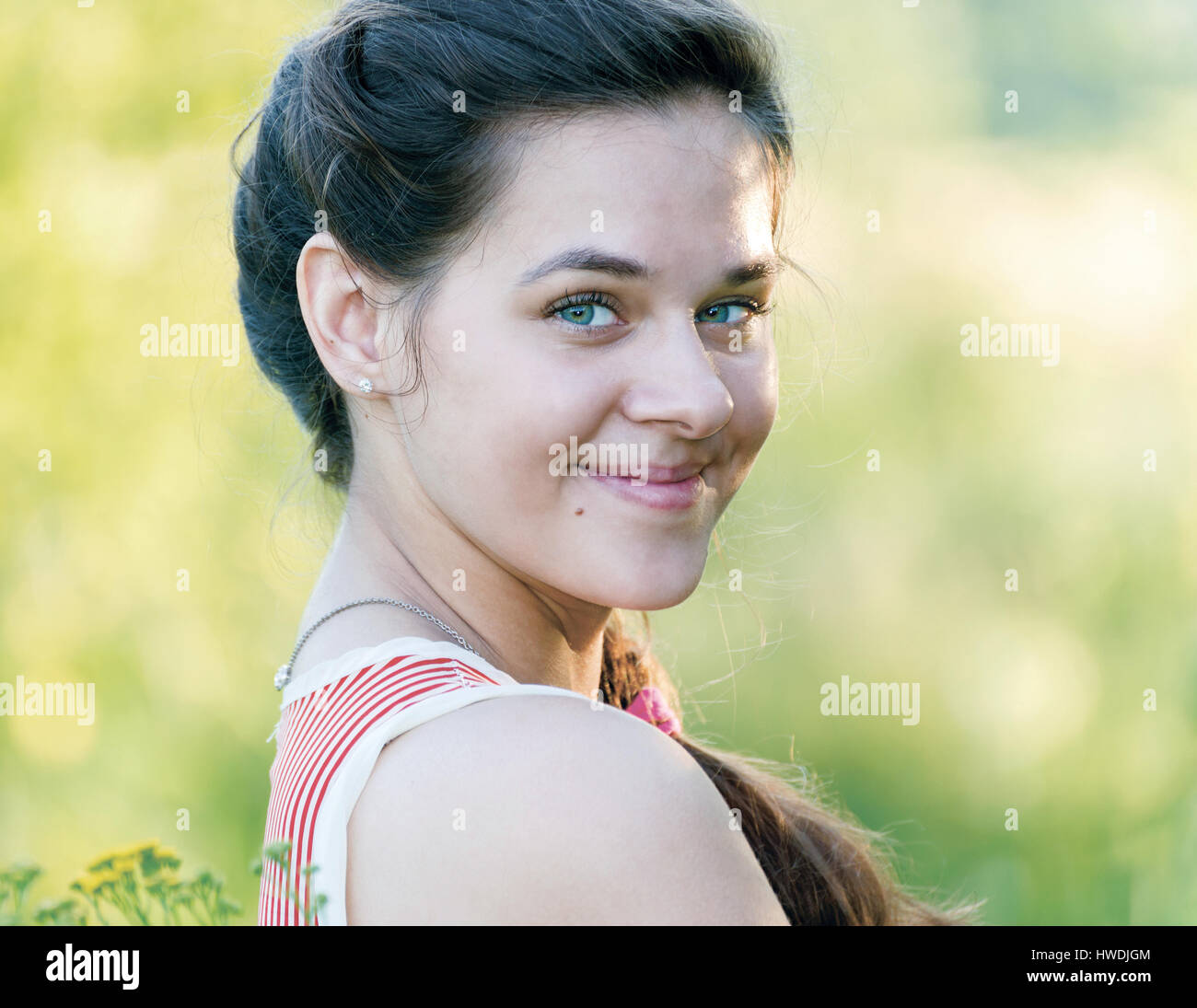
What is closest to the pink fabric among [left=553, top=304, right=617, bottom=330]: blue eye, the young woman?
the young woman

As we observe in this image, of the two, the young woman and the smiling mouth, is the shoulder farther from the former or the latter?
the smiling mouth

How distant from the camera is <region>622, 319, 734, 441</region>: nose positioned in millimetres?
1296

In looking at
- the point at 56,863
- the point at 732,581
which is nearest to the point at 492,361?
the point at 732,581

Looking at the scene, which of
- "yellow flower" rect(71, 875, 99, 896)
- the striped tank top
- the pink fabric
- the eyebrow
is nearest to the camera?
"yellow flower" rect(71, 875, 99, 896)

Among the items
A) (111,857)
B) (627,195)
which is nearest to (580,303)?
(627,195)

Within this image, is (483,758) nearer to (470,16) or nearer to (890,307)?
(470,16)

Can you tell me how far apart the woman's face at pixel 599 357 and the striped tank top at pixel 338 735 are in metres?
0.19

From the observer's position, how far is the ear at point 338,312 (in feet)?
4.71

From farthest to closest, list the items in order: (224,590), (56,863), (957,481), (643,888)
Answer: (957,481)
(224,590)
(56,863)
(643,888)

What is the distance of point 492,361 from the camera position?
1298 millimetres

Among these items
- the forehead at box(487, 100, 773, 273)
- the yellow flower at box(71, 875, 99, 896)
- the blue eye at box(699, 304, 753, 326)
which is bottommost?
the yellow flower at box(71, 875, 99, 896)

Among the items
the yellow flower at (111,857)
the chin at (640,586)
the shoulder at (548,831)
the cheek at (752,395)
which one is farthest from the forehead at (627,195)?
the yellow flower at (111,857)

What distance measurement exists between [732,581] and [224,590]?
2514 millimetres

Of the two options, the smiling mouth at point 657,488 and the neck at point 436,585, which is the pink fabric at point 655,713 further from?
the smiling mouth at point 657,488
